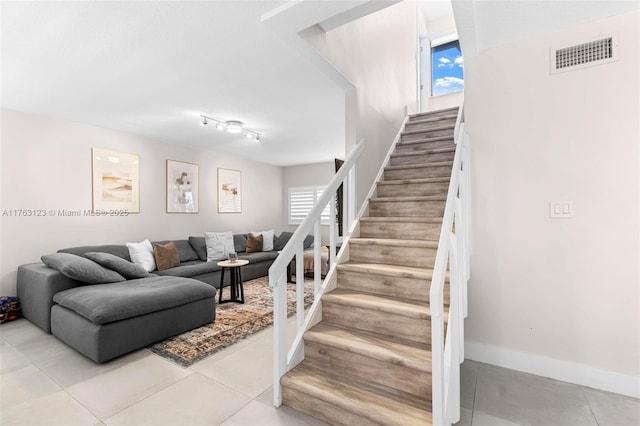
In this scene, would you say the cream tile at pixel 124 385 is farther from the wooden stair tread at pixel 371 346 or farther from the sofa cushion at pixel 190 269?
the sofa cushion at pixel 190 269

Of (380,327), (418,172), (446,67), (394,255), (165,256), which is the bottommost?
(380,327)

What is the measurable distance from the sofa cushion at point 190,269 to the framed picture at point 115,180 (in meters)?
1.14

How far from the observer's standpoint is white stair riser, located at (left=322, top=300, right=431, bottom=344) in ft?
6.38

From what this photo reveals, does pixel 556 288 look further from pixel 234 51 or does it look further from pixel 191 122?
pixel 191 122

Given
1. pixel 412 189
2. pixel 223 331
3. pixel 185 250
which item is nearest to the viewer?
pixel 223 331

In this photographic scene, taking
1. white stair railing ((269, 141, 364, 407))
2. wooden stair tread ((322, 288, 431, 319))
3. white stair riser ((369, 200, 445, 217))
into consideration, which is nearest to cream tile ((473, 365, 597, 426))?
wooden stair tread ((322, 288, 431, 319))

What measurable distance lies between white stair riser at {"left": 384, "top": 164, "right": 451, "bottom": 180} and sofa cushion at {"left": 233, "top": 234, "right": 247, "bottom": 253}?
365 cm

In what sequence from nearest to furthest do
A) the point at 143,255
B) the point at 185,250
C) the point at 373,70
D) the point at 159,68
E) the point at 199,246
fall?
the point at 159,68 → the point at 373,70 → the point at 143,255 → the point at 185,250 → the point at 199,246

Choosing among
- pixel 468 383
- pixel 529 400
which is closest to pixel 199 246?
pixel 468 383

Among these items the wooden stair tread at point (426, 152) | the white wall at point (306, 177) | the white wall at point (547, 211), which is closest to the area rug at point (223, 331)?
the white wall at point (547, 211)

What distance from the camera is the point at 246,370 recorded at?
2350mm

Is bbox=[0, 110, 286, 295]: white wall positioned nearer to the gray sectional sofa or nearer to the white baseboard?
the gray sectional sofa

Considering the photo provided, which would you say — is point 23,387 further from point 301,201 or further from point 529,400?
point 301,201

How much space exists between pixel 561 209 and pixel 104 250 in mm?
5090
